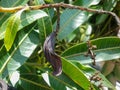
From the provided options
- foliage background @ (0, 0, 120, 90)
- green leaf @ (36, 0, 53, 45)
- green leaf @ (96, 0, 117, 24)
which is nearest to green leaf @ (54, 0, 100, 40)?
foliage background @ (0, 0, 120, 90)

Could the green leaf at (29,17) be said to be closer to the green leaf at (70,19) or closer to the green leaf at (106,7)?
the green leaf at (70,19)


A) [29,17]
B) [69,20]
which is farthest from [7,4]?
[69,20]

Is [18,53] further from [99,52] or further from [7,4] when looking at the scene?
[99,52]

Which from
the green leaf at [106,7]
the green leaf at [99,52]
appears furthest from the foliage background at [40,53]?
the green leaf at [106,7]

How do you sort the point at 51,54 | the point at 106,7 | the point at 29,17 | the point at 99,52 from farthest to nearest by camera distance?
1. the point at 106,7
2. the point at 99,52
3. the point at 29,17
4. the point at 51,54

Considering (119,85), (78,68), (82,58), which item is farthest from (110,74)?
(78,68)

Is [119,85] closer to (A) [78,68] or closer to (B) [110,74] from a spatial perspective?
(B) [110,74]

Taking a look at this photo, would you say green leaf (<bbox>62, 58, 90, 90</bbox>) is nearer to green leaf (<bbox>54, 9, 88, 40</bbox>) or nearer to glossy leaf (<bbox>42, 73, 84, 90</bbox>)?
glossy leaf (<bbox>42, 73, 84, 90</bbox>)

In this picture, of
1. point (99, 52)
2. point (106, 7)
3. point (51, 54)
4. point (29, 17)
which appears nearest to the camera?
point (51, 54)
